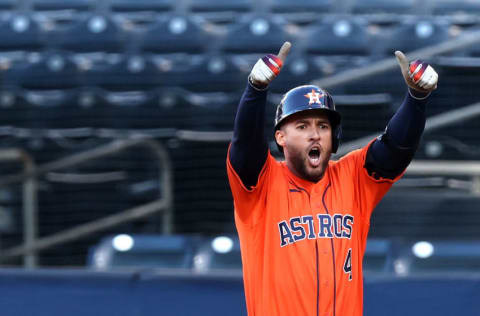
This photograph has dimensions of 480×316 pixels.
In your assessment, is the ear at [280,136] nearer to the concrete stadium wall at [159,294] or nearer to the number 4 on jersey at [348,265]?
the number 4 on jersey at [348,265]

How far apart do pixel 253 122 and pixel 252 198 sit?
25 cm

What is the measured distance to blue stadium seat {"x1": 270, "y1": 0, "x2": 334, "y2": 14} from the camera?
7.12 metres

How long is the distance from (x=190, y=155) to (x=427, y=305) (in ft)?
9.02

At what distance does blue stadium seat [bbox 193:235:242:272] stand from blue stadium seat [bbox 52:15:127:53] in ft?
9.37

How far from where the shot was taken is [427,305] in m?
3.21

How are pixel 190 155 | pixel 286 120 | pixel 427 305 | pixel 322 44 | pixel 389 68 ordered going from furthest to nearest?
pixel 322 44 → pixel 190 155 → pixel 389 68 → pixel 427 305 → pixel 286 120

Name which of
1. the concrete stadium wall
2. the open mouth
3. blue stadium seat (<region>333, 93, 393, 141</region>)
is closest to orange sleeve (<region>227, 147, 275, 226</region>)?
the open mouth

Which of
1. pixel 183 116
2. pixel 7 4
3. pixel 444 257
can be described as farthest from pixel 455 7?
pixel 7 4

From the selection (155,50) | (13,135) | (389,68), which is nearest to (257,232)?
(389,68)

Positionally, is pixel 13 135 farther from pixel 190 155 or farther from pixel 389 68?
pixel 389 68

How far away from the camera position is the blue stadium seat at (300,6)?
23.4 feet

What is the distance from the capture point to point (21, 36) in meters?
6.90

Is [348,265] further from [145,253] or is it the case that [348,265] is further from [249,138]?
[145,253]

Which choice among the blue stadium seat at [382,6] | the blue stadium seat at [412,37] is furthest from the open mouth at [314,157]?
the blue stadium seat at [382,6]
